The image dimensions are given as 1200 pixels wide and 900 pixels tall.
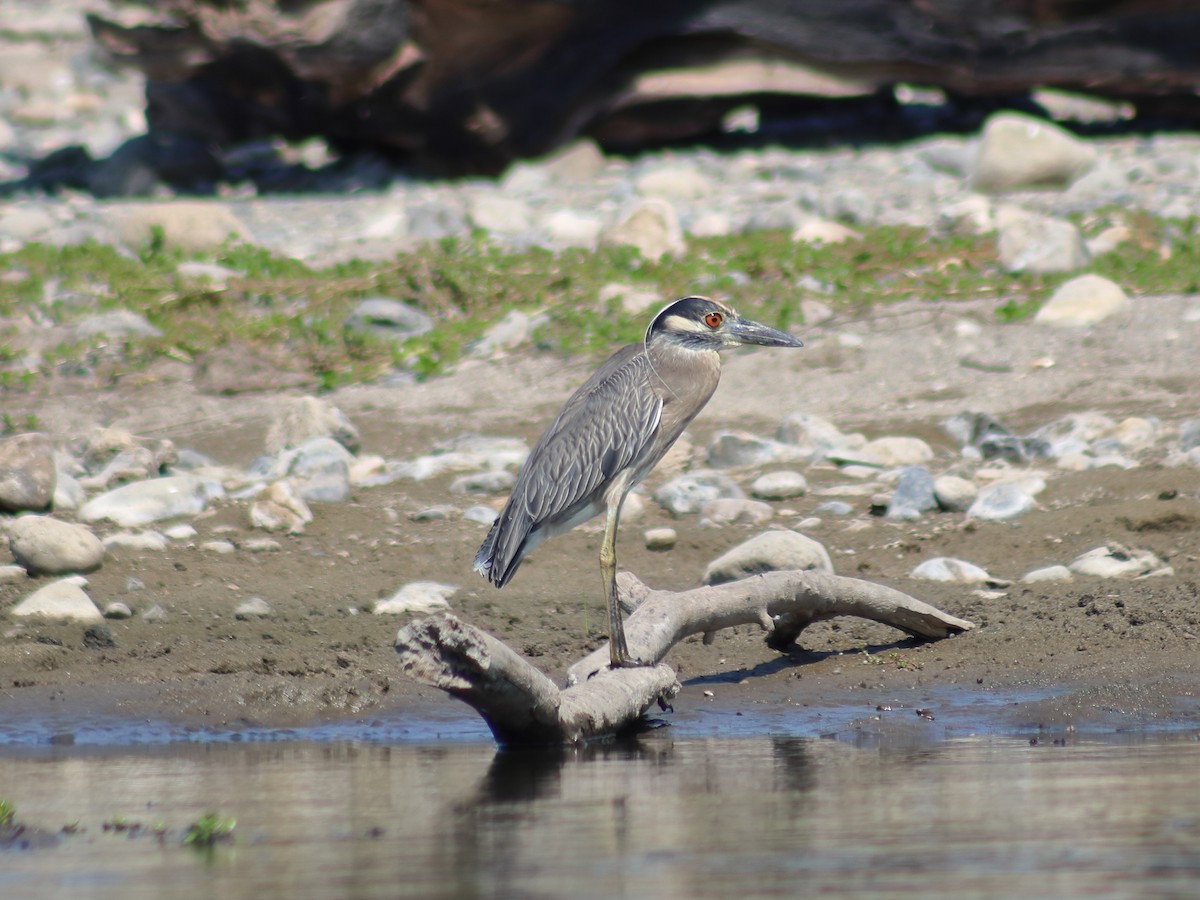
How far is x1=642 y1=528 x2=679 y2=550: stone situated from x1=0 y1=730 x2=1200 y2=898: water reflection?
2.42 m

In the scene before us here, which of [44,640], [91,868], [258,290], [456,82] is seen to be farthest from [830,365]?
[91,868]

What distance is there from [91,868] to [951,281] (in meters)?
8.84

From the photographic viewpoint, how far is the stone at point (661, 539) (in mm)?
8070

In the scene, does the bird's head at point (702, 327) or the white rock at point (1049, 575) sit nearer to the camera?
the bird's head at point (702, 327)

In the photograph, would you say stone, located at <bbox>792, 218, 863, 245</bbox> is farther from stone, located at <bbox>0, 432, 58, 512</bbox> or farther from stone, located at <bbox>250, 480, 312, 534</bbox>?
stone, located at <bbox>0, 432, 58, 512</bbox>

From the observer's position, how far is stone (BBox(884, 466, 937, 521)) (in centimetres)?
827

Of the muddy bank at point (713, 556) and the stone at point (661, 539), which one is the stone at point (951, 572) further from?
the stone at point (661, 539)

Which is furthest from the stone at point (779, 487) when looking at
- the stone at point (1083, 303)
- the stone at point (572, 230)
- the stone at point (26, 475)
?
the stone at point (572, 230)

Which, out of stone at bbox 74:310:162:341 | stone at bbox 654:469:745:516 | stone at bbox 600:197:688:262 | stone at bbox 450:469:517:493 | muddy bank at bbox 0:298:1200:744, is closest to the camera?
muddy bank at bbox 0:298:1200:744

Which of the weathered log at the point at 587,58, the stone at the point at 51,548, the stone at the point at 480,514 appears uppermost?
the weathered log at the point at 587,58

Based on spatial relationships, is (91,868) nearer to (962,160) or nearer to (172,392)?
(172,392)

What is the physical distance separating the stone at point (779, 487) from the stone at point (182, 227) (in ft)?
20.4

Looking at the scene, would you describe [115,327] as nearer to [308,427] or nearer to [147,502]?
[308,427]

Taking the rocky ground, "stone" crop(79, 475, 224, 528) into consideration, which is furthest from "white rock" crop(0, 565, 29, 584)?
"stone" crop(79, 475, 224, 528)
